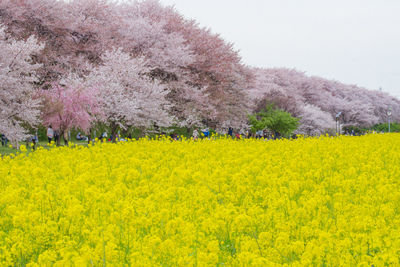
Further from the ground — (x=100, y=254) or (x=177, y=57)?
(x=177, y=57)

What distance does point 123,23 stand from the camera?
35.8 metres

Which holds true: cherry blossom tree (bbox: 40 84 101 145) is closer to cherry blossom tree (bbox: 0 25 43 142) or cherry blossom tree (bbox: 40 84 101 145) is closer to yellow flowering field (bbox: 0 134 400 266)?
cherry blossom tree (bbox: 0 25 43 142)

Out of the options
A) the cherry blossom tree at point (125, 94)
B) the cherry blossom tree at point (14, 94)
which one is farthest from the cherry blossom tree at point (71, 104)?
the cherry blossom tree at point (14, 94)

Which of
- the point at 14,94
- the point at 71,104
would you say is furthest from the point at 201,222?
the point at 71,104

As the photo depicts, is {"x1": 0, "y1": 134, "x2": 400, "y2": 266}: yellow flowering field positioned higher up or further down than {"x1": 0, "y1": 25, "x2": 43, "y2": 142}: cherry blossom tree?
further down

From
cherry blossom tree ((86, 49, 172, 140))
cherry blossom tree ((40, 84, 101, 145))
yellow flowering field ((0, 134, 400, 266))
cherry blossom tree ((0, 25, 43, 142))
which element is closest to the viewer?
yellow flowering field ((0, 134, 400, 266))

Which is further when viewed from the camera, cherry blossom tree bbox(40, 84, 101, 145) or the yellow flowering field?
cherry blossom tree bbox(40, 84, 101, 145)

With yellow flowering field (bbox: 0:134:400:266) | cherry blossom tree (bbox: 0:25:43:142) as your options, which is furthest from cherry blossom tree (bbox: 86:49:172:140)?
yellow flowering field (bbox: 0:134:400:266)

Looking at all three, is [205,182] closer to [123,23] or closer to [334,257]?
[334,257]

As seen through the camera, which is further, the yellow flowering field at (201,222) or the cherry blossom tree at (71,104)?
the cherry blossom tree at (71,104)

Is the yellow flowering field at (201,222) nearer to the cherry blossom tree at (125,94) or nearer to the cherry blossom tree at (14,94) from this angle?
the cherry blossom tree at (14,94)

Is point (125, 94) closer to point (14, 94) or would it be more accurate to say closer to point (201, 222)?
point (14, 94)

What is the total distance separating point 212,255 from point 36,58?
2980 cm

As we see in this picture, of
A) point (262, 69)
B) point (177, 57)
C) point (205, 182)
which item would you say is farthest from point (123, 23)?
point (262, 69)
